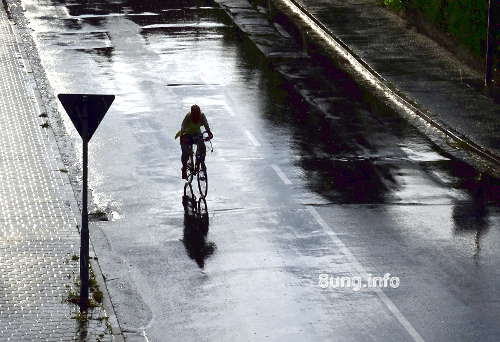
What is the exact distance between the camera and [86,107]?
47.8 feet

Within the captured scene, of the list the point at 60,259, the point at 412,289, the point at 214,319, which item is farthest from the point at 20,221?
the point at 412,289

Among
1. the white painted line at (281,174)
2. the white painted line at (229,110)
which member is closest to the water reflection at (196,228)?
the white painted line at (281,174)

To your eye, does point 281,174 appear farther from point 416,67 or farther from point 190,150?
point 416,67

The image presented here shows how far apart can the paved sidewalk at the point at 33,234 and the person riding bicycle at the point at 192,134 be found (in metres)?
1.92

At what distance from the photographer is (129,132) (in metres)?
22.5

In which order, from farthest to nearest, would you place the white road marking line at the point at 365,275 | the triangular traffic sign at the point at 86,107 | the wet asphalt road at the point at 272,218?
the wet asphalt road at the point at 272,218 < the triangular traffic sign at the point at 86,107 < the white road marking line at the point at 365,275

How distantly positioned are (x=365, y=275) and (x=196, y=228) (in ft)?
10.1

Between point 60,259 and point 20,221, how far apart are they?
5.51 ft

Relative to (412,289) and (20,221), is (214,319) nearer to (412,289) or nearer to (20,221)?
(412,289)

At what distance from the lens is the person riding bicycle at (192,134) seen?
62.4ft

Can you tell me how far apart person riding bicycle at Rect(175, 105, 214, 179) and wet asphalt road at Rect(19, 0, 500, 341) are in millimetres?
631

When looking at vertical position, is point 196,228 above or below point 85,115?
below

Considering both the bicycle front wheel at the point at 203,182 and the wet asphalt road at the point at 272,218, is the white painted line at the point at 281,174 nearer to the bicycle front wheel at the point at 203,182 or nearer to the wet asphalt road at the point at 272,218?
the wet asphalt road at the point at 272,218

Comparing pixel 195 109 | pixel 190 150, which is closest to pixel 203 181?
pixel 190 150
